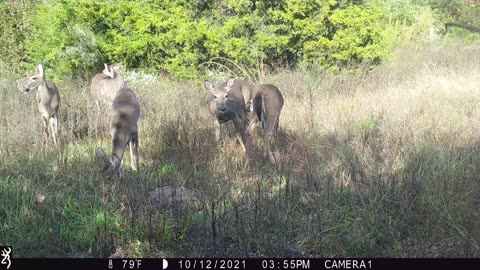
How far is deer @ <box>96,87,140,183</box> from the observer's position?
6793 millimetres

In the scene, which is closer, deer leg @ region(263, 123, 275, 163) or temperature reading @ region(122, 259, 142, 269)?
temperature reading @ region(122, 259, 142, 269)

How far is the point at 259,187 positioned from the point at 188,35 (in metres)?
8.88

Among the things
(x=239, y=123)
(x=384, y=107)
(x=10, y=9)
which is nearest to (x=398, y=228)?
(x=239, y=123)

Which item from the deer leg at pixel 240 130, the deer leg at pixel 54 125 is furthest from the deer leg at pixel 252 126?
the deer leg at pixel 54 125

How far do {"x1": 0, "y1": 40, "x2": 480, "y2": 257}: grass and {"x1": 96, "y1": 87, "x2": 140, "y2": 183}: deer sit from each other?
0.60 ft

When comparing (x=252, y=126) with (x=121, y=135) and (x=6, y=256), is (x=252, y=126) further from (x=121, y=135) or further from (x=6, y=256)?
(x=6, y=256)

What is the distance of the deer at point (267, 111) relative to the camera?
330 inches

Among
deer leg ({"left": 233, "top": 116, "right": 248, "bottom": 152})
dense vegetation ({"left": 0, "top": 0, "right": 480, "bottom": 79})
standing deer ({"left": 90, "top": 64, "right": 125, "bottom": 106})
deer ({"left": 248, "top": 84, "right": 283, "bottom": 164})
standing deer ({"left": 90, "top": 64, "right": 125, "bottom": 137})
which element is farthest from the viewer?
dense vegetation ({"left": 0, "top": 0, "right": 480, "bottom": 79})

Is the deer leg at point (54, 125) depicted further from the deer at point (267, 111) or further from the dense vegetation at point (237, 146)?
the deer at point (267, 111)

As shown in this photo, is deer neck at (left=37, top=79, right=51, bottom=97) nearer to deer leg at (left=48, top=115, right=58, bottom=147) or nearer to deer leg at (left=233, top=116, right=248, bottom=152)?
deer leg at (left=48, top=115, right=58, bottom=147)

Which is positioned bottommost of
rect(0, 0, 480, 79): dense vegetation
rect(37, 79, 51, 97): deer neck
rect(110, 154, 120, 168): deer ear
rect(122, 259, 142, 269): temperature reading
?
rect(0, 0, 480, 79): dense vegetation

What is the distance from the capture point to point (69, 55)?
13953mm

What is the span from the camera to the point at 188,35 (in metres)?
14.3
